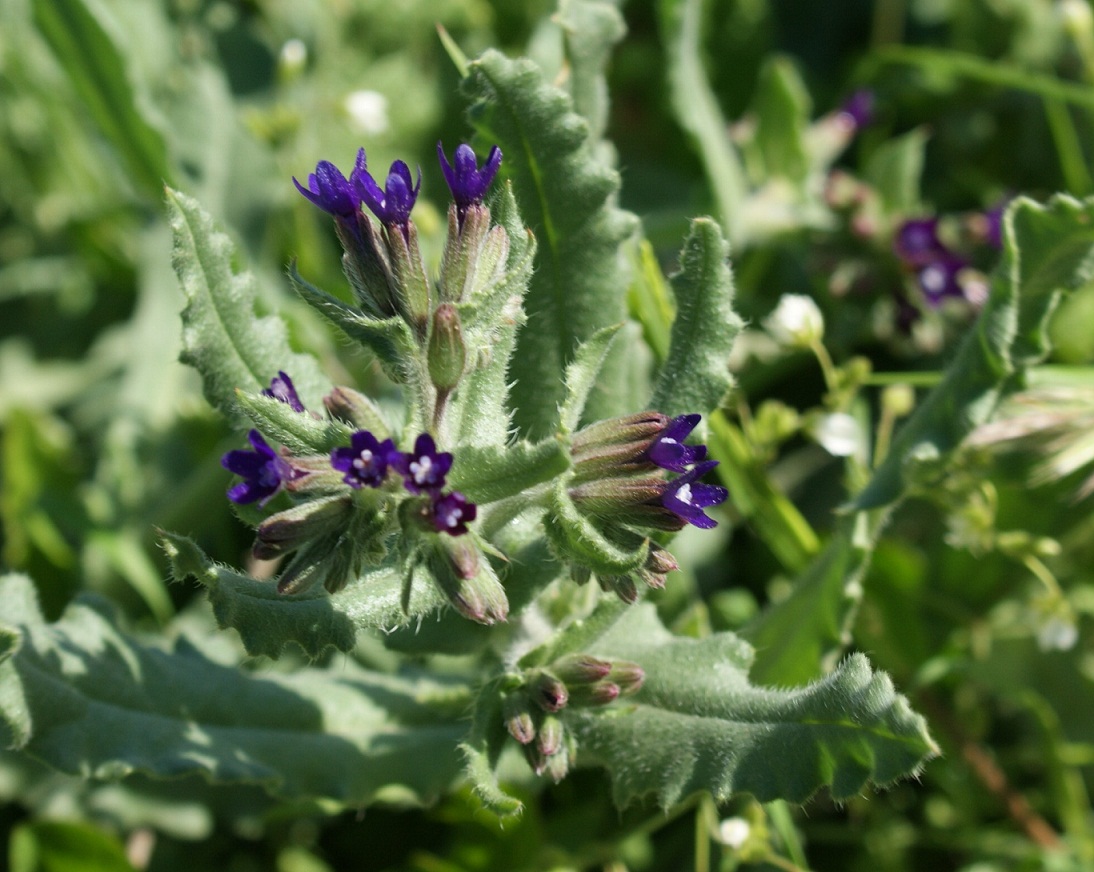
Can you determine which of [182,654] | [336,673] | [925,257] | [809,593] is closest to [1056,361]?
[925,257]

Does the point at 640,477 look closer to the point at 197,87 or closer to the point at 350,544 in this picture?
the point at 350,544

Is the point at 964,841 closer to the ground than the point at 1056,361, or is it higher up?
closer to the ground

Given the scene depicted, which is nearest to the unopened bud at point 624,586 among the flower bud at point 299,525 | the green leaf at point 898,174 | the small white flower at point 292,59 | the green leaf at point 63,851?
the flower bud at point 299,525

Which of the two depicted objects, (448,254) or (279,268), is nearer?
(448,254)

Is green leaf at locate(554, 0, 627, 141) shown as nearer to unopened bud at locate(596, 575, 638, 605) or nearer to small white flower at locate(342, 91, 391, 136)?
unopened bud at locate(596, 575, 638, 605)

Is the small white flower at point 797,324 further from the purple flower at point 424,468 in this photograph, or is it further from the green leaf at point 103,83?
the green leaf at point 103,83

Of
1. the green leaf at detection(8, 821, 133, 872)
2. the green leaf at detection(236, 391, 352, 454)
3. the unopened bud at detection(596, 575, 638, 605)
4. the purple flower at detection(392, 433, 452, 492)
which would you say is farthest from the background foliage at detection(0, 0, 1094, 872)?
the unopened bud at detection(596, 575, 638, 605)
